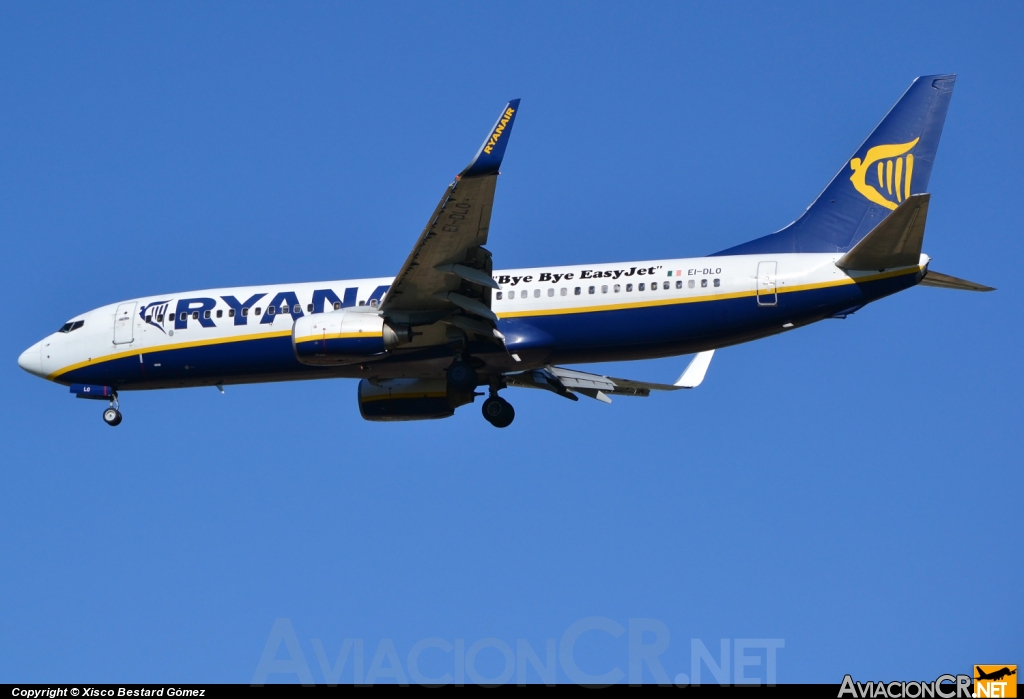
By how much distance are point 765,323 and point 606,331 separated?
149 inches

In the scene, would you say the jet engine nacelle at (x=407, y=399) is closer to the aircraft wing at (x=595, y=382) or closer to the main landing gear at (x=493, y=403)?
the main landing gear at (x=493, y=403)

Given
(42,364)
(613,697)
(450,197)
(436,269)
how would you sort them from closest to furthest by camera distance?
(613,697) → (450,197) → (436,269) → (42,364)

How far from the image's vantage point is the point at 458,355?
114 feet

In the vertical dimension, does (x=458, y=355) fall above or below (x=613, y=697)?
above

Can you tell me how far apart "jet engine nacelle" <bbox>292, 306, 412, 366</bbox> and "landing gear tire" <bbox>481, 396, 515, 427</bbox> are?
4.00 metres

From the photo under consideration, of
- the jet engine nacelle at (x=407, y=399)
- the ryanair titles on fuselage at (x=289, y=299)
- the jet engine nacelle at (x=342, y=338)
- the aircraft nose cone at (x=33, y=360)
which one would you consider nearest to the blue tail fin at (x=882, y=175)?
the ryanair titles on fuselage at (x=289, y=299)

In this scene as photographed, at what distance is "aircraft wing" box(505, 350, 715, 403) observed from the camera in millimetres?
38906

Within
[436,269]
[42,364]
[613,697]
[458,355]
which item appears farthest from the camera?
[42,364]

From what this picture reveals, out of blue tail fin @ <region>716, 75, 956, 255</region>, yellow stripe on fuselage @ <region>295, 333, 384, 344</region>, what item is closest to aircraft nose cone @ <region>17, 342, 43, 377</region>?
yellow stripe on fuselage @ <region>295, 333, 384, 344</region>

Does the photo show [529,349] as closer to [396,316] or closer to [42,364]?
[396,316]

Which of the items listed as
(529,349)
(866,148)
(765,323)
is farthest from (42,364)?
(866,148)

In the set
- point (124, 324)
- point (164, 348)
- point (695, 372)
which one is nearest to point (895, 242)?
point (695, 372)

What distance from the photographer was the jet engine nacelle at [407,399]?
3728 cm

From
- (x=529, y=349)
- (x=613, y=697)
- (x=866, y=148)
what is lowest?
(x=613, y=697)
